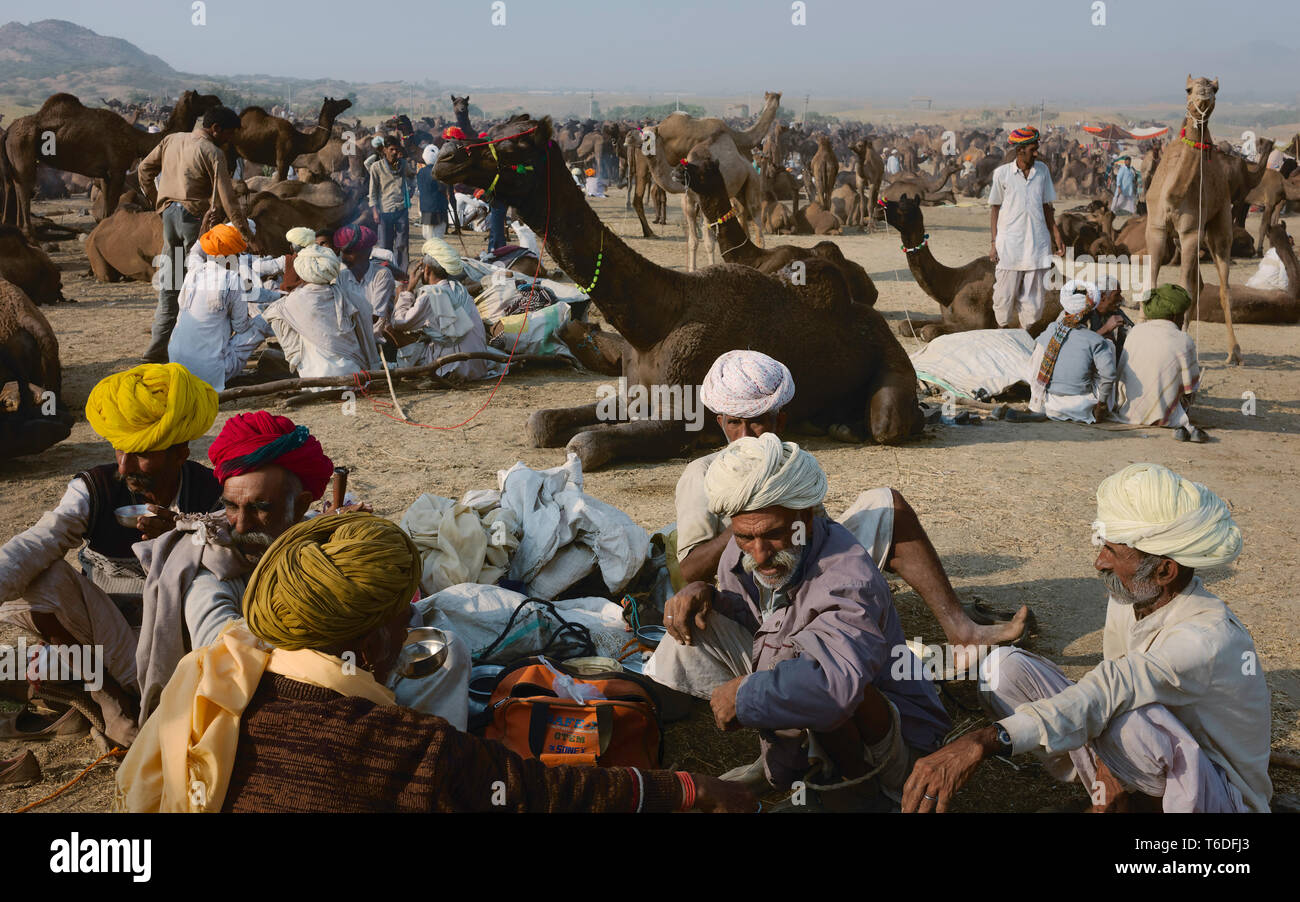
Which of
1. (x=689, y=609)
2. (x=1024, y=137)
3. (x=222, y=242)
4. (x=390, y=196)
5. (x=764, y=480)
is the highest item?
(x=1024, y=137)

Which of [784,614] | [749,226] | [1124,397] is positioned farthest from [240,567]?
[749,226]

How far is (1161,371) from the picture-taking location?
7594 millimetres

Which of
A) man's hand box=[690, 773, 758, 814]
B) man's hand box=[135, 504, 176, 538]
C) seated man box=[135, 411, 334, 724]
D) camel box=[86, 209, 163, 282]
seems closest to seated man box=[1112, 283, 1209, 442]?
man's hand box=[690, 773, 758, 814]

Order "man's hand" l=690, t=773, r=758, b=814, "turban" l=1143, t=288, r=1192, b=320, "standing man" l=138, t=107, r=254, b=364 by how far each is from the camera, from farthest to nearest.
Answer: "standing man" l=138, t=107, r=254, b=364
"turban" l=1143, t=288, r=1192, b=320
"man's hand" l=690, t=773, r=758, b=814

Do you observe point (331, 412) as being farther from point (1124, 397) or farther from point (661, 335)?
point (1124, 397)

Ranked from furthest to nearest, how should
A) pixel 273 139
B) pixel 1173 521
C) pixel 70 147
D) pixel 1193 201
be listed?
1. pixel 273 139
2. pixel 70 147
3. pixel 1193 201
4. pixel 1173 521

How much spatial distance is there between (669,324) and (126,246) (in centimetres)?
904

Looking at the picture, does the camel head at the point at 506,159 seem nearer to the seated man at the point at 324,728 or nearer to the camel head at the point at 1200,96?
the seated man at the point at 324,728

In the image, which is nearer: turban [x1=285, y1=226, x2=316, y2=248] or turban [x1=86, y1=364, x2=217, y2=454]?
turban [x1=86, y1=364, x2=217, y2=454]

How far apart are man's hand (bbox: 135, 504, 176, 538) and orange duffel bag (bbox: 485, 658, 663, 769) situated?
1.19 metres

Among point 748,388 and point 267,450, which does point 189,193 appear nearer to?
point 748,388

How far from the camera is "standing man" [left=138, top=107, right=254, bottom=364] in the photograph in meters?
9.22

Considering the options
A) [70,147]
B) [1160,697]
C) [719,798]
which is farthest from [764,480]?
[70,147]

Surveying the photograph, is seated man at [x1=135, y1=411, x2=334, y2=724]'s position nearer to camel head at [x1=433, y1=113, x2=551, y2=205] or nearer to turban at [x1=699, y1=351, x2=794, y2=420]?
turban at [x1=699, y1=351, x2=794, y2=420]
